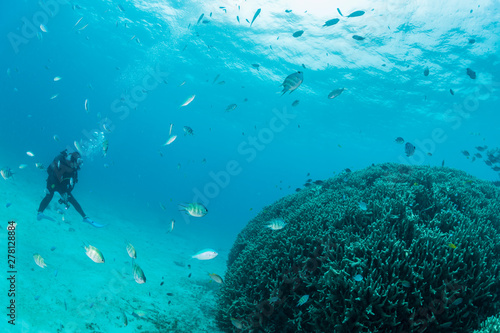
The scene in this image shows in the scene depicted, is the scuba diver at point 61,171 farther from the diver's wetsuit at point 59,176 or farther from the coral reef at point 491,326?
the coral reef at point 491,326

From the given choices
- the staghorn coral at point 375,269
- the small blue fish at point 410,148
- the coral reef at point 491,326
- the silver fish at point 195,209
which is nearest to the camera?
the coral reef at point 491,326

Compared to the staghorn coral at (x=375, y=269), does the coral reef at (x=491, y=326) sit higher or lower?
higher

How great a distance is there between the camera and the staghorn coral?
3.67 m

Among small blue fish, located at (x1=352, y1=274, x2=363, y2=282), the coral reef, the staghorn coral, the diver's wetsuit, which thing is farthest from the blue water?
the coral reef

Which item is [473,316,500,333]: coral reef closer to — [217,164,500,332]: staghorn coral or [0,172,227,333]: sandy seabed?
[217,164,500,332]: staghorn coral

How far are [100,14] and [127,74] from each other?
20.7m

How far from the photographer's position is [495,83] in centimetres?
2431

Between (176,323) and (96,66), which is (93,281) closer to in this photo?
(176,323)

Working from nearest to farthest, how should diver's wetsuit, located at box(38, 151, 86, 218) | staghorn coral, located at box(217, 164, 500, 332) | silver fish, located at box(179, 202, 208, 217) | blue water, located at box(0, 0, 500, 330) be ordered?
staghorn coral, located at box(217, 164, 500, 332), silver fish, located at box(179, 202, 208, 217), diver's wetsuit, located at box(38, 151, 86, 218), blue water, located at box(0, 0, 500, 330)

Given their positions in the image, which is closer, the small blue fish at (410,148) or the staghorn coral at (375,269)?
the staghorn coral at (375,269)

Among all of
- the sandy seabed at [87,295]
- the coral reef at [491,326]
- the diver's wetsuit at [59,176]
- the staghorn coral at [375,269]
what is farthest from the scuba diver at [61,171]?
the coral reef at [491,326]

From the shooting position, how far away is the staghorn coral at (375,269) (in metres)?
3.67

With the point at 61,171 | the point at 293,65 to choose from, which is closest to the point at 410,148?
the point at 61,171

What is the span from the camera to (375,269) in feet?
12.6
